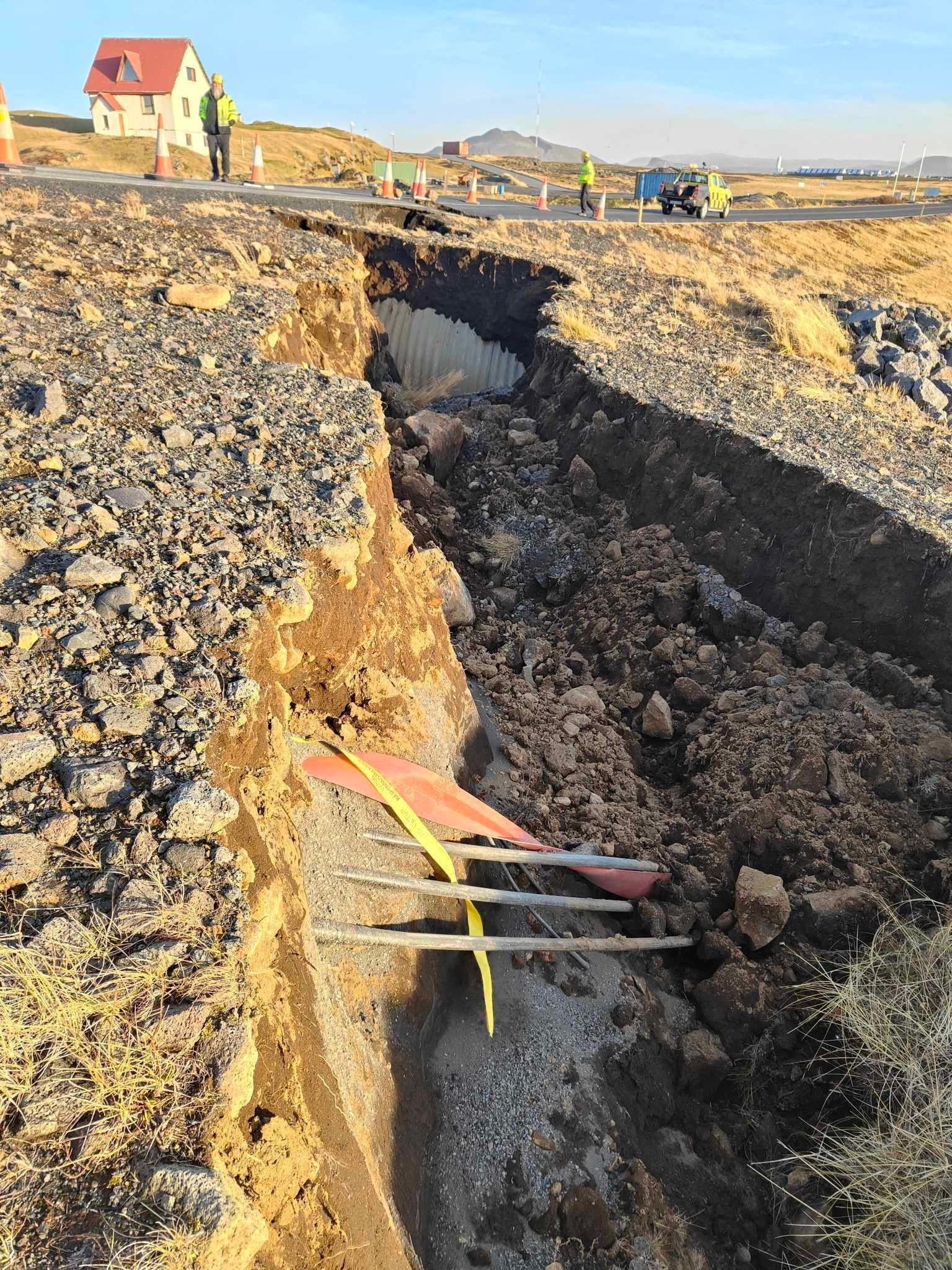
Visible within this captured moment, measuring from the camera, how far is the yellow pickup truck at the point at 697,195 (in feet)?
66.5

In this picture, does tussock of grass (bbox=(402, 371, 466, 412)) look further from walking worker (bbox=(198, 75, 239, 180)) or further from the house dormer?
the house dormer

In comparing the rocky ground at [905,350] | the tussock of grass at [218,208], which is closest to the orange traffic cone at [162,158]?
the tussock of grass at [218,208]

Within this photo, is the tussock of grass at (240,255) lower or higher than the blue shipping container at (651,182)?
lower

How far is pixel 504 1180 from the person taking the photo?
2.55 meters

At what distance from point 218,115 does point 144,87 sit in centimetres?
3064

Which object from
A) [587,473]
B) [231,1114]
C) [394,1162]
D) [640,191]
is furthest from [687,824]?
[640,191]

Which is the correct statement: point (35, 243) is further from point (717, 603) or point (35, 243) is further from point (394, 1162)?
point (394, 1162)

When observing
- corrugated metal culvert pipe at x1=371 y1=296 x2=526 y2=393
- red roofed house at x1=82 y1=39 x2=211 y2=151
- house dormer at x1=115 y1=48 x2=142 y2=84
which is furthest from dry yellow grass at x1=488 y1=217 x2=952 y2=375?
house dormer at x1=115 y1=48 x2=142 y2=84

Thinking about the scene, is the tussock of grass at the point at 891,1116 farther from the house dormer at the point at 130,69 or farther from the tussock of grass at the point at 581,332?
the house dormer at the point at 130,69

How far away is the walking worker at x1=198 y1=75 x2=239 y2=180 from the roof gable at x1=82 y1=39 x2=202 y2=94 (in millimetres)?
29492

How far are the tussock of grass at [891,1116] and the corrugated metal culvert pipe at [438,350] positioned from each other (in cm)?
794

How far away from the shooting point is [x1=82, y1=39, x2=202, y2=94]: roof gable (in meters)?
34.0

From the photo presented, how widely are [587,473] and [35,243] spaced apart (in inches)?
186

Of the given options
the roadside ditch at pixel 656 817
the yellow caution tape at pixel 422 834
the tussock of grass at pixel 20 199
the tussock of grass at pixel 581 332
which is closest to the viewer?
the roadside ditch at pixel 656 817
